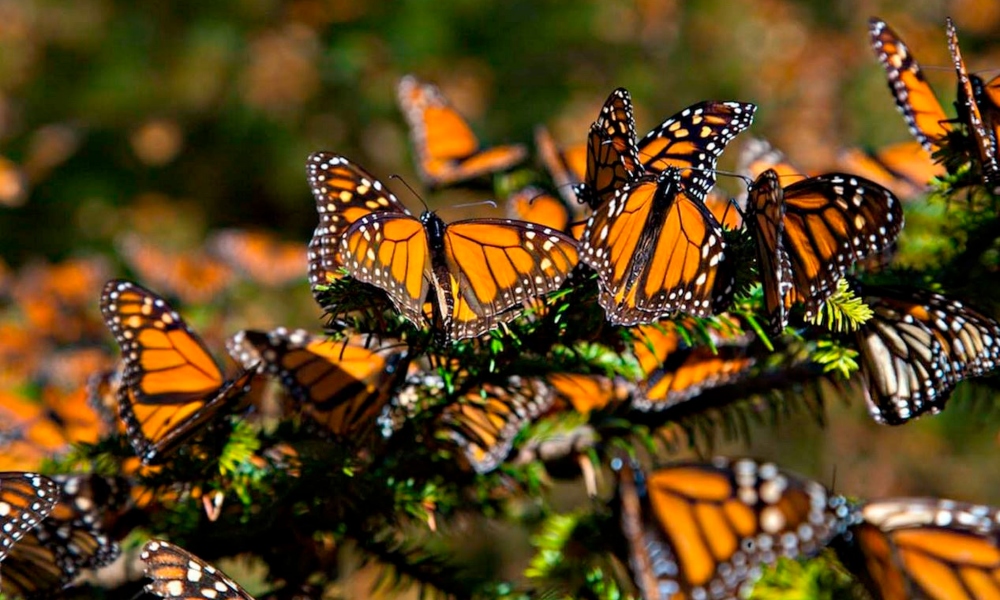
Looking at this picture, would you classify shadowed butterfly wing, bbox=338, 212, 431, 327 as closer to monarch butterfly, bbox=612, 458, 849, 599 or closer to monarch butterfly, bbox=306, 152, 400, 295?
monarch butterfly, bbox=306, 152, 400, 295

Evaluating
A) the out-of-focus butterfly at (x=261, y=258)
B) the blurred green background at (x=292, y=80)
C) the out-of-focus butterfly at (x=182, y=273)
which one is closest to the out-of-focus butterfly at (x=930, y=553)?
the out-of-focus butterfly at (x=182, y=273)

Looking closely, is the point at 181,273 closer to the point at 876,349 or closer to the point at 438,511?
the point at 438,511

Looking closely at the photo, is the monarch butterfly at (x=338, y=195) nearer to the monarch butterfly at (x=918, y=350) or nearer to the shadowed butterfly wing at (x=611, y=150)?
the shadowed butterfly wing at (x=611, y=150)

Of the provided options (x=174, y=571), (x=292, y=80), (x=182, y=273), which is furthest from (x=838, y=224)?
(x=292, y=80)

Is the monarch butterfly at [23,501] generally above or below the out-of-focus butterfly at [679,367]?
below

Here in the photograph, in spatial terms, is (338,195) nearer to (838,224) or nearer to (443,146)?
(838,224)

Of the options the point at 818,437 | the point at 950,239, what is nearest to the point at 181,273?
the point at 818,437

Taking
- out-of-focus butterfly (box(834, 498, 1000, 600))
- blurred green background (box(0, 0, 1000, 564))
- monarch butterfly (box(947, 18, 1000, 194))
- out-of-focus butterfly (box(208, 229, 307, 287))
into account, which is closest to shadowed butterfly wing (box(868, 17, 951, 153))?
monarch butterfly (box(947, 18, 1000, 194))
